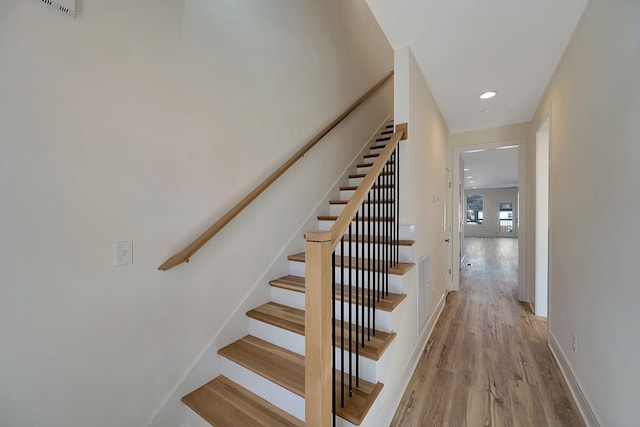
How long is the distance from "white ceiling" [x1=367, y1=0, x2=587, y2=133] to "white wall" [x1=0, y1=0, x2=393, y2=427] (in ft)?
3.75

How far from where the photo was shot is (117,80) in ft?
4.17

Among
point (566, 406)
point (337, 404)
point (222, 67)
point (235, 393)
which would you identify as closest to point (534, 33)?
point (222, 67)

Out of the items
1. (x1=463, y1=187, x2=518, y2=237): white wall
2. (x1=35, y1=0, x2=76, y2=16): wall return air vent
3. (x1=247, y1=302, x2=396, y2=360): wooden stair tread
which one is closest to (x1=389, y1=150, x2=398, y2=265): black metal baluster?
(x1=247, y1=302, x2=396, y2=360): wooden stair tread

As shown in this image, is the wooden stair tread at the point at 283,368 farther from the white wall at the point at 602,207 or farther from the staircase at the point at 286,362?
the white wall at the point at 602,207

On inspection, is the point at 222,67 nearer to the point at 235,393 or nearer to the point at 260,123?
the point at 260,123

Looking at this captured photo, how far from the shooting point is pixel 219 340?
5.67 ft

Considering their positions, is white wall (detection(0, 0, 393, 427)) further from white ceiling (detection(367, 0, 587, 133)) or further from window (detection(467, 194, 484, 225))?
window (detection(467, 194, 484, 225))

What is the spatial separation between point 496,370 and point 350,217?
6.65 ft

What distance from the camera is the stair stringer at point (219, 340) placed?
1.48 m

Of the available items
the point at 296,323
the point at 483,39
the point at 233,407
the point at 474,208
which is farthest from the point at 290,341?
the point at 474,208

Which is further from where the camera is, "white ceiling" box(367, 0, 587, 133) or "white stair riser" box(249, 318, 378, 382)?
"white ceiling" box(367, 0, 587, 133)

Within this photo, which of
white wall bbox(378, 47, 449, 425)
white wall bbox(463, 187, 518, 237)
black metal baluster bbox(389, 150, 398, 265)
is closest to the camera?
white wall bbox(378, 47, 449, 425)

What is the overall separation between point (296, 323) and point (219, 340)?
0.53 m

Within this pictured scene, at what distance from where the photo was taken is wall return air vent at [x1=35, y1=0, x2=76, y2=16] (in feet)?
3.53
